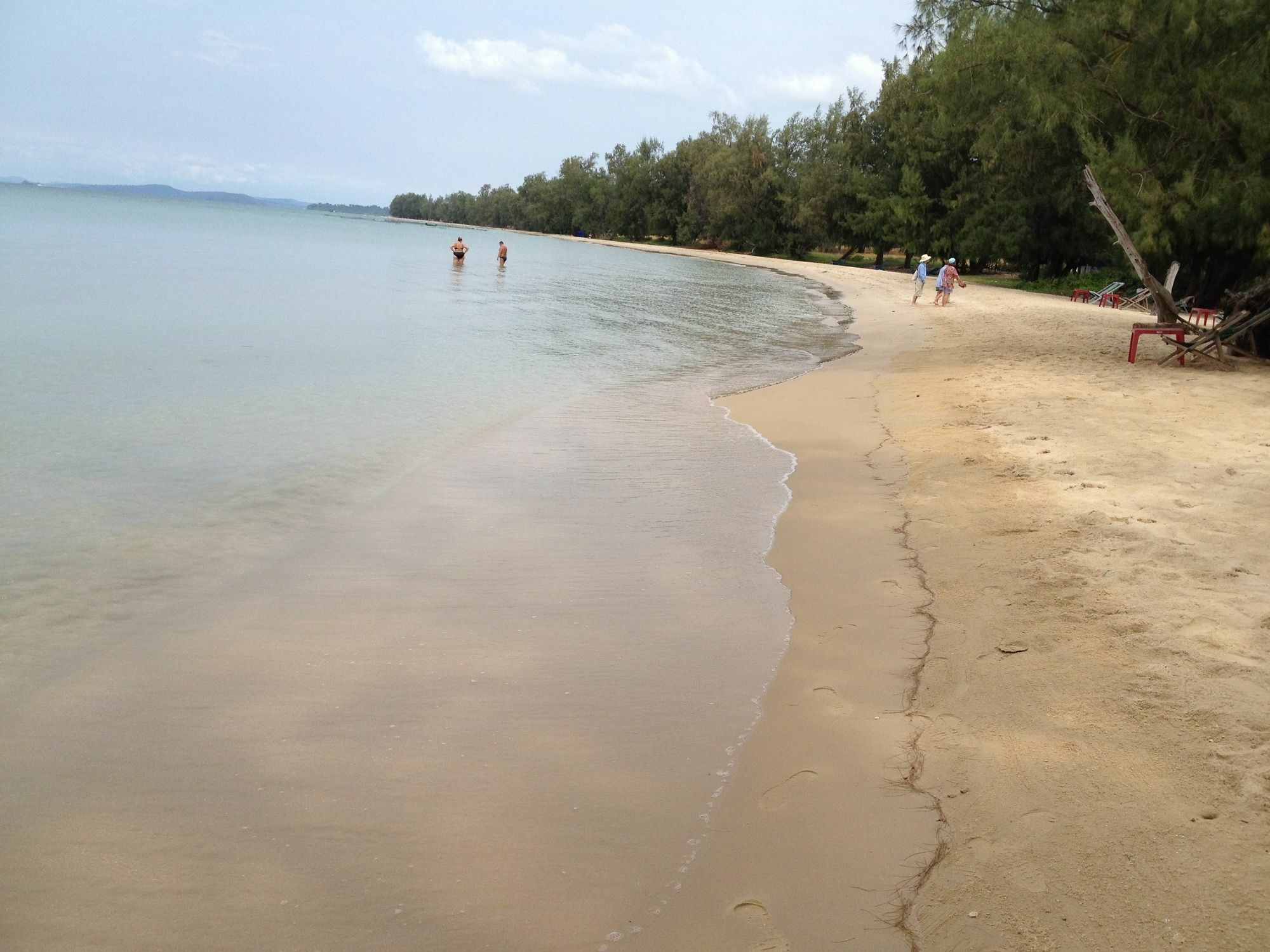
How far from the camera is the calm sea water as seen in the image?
3.26m

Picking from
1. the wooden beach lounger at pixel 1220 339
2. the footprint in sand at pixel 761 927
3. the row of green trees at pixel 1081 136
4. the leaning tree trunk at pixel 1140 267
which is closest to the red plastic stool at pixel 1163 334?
the wooden beach lounger at pixel 1220 339

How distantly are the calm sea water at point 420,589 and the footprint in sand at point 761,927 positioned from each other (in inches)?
10.0

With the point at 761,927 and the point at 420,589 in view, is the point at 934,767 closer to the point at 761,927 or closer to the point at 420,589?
the point at 761,927

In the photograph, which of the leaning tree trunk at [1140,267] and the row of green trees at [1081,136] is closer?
the row of green trees at [1081,136]

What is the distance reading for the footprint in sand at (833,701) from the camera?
426 centimetres

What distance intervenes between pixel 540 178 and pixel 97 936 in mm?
163041

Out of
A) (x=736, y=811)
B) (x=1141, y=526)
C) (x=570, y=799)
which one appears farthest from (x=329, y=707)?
(x=1141, y=526)

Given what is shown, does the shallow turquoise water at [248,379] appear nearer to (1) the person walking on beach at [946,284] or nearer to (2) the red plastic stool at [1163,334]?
(1) the person walking on beach at [946,284]

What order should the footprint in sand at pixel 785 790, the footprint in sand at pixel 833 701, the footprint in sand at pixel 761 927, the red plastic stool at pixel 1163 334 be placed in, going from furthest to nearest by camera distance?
1. the red plastic stool at pixel 1163 334
2. the footprint in sand at pixel 833 701
3. the footprint in sand at pixel 785 790
4. the footprint in sand at pixel 761 927

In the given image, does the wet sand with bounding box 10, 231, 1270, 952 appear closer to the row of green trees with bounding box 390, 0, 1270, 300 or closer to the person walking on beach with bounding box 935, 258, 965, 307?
the row of green trees with bounding box 390, 0, 1270, 300

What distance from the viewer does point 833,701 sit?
4.36 metres

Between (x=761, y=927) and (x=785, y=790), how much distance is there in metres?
0.79

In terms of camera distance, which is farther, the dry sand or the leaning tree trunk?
the leaning tree trunk

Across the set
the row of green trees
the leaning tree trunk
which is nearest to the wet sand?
the leaning tree trunk
